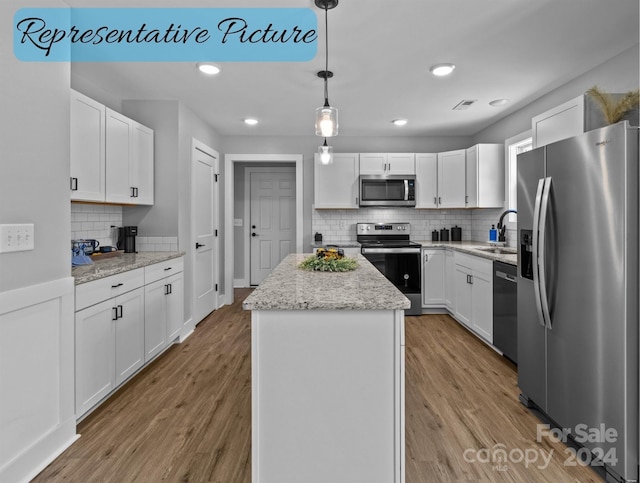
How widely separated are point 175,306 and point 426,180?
3.45 m

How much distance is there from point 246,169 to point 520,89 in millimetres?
4326

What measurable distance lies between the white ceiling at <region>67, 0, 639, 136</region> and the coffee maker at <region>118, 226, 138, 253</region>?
128 centimetres

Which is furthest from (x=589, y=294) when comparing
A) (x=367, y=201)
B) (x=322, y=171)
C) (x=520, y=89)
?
(x=322, y=171)

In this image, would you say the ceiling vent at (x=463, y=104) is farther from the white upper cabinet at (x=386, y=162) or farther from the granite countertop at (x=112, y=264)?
the granite countertop at (x=112, y=264)

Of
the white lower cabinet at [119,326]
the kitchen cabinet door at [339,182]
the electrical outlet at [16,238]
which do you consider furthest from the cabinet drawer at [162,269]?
the kitchen cabinet door at [339,182]

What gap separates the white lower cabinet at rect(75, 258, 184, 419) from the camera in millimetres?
2131

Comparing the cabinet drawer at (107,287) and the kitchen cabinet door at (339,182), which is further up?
the kitchen cabinet door at (339,182)

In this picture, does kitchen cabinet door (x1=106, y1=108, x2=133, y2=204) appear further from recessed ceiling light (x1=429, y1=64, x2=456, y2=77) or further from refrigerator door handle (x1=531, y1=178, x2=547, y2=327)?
refrigerator door handle (x1=531, y1=178, x2=547, y2=327)

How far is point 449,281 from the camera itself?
14.5 ft

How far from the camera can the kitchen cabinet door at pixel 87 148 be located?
2.49 meters

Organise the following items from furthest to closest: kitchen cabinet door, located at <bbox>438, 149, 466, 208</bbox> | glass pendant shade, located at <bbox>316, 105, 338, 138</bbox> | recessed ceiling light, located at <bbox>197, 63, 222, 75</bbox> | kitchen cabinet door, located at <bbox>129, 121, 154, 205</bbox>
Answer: kitchen cabinet door, located at <bbox>438, 149, 466, 208</bbox>, kitchen cabinet door, located at <bbox>129, 121, 154, 205</bbox>, recessed ceiling light, located at <bbox>197, 63, 222, 75</bbox>, glass pendant shade, located at <bbox>316, 105, 338, 138</bbox>

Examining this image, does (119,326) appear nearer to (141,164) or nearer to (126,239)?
(126,239)

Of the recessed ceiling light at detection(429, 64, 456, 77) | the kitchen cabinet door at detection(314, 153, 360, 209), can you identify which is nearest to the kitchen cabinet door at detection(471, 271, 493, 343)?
the recessed ceiling light at detection(429, 64, 456, 77)

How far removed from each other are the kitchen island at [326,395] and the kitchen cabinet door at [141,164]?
8.07 feet
